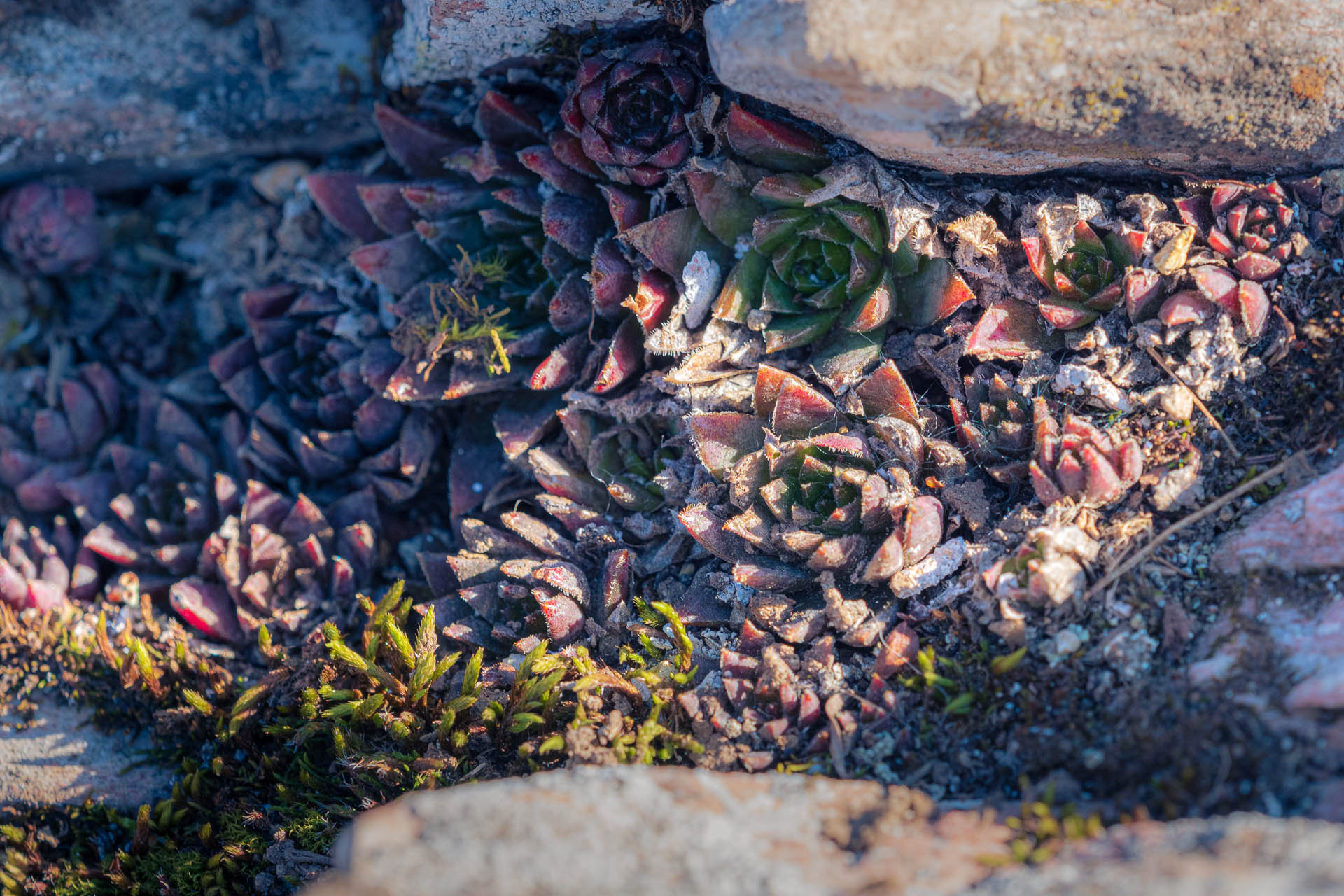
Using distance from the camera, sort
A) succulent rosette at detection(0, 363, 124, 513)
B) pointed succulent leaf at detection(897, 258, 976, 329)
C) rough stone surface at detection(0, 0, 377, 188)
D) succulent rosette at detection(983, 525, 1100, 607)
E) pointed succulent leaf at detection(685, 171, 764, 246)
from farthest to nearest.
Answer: rough stone surface at detection(0, 0, 377, 188), succulent rosette at detection(0, 363, 124, 513), pointed succulent leaf at detection(685, 171, 764, 246), pointed succulent leaf at detection(897, 258, 976, 329), succulent rosette at detection(983, 525, 1100, 607)

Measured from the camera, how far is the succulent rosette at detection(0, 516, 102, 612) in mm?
3531

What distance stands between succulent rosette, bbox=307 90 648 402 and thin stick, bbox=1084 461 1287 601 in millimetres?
1684

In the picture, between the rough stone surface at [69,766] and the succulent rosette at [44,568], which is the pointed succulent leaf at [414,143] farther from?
the rough stone surface at [69,766]

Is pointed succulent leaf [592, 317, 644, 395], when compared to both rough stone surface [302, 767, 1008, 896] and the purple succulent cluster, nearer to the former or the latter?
the purple succulent cluster

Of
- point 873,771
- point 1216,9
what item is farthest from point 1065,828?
point 1216,9

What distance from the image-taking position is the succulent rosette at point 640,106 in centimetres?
305

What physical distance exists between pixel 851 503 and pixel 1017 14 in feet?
4.66

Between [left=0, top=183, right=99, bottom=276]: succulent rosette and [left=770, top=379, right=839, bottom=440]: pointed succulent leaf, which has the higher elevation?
[left=770, top=379, right=839, bottom=440]: pointed succulent leaf

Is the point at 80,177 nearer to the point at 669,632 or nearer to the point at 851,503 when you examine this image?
the point at 669,632

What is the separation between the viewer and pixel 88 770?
3242 millimetres

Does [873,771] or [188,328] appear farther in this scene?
[188,328]

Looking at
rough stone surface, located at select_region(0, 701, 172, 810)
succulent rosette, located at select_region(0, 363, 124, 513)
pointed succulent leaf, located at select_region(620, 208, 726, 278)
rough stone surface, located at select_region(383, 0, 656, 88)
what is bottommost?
rough stone surface, located at select_region(0, 701, 172, 810)

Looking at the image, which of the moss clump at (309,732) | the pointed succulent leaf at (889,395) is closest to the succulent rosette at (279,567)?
the moss clump at (309,732)

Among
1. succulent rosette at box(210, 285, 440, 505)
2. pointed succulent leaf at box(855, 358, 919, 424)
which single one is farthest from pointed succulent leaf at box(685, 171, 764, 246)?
succulent rosette at box(210, 285, 440, 505)
